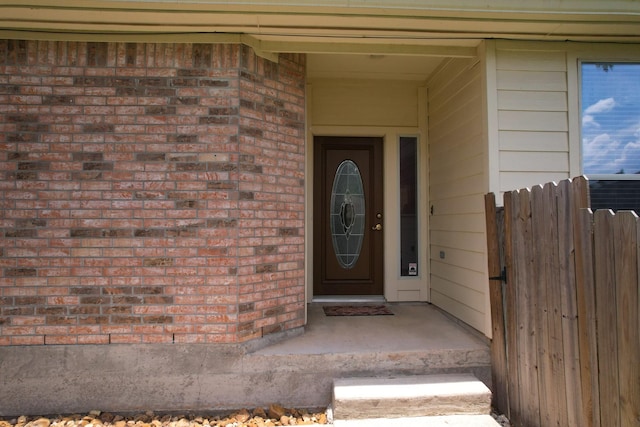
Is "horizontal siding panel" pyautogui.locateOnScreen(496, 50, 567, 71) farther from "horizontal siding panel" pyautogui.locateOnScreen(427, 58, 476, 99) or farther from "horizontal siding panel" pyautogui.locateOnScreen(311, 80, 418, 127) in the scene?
"horizontal siding panel" pyautogui.locateOnScreen(311, 80, 418, 127)

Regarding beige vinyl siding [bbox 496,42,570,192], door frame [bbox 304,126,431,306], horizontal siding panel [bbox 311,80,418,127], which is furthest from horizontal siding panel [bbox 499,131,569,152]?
horizontal siding panel [bbox 311,80,418,127]

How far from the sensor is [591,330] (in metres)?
2.07

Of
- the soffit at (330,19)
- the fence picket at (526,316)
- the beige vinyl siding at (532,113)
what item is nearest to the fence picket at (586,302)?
the fence picket at (526,316)

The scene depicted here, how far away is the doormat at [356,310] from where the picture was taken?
428 centimetres

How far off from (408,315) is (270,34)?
119 inches

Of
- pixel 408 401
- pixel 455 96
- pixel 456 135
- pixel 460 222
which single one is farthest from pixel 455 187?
pixel 408 401

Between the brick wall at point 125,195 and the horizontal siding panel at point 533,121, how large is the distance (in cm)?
213

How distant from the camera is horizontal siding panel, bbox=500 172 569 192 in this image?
3303 millimetres

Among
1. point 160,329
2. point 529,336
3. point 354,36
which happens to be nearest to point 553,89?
point 354,36

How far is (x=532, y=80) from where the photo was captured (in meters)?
3.39

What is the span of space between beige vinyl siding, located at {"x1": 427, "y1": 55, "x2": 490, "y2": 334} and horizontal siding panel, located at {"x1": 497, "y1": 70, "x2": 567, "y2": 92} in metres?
0.20

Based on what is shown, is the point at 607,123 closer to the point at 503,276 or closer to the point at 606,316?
the point at 503,276

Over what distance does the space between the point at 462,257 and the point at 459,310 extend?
1.74 ft

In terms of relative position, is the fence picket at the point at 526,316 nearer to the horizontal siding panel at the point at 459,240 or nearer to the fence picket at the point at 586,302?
the fence picket at the point at 586,302
